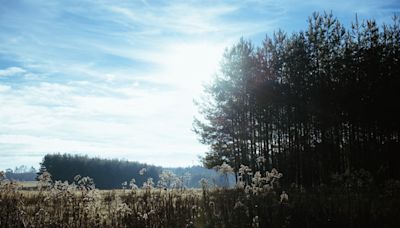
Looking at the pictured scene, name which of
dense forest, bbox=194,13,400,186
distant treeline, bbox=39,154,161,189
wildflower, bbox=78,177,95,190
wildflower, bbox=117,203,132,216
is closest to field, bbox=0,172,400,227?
wildflower, bbox=117,203,132,216

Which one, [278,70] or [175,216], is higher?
[278,70]

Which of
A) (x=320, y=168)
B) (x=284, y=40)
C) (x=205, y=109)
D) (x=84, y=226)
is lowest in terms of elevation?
(x=84, y=226)

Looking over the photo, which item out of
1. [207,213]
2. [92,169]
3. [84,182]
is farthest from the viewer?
[92,169]

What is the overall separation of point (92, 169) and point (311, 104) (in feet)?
202

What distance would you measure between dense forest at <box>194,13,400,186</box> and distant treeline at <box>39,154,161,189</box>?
49726 millimetres

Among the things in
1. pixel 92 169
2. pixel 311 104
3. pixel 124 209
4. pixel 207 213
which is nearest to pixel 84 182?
pixel 124 209

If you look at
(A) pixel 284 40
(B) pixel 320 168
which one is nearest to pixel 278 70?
(A) pixel 284 40

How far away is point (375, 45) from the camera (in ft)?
89.1

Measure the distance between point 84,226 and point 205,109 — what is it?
2092 centimetres

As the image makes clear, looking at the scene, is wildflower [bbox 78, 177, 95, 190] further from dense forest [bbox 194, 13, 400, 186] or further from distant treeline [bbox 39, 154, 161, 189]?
distant treeline [bbox 39, 154, 161, 189]

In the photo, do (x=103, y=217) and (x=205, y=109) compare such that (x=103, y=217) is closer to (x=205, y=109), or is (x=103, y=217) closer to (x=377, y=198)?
(x=377, y=198)

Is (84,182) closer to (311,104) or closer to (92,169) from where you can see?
(311,104)

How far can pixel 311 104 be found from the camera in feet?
87.7

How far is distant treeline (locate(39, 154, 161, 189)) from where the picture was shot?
76.4 m
